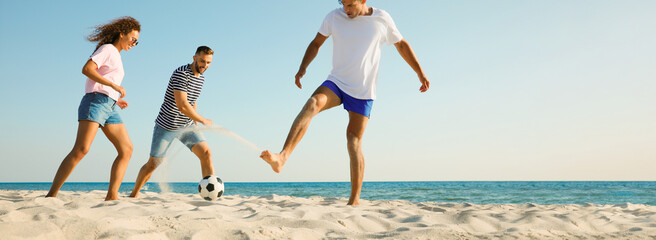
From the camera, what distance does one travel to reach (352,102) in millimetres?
3957

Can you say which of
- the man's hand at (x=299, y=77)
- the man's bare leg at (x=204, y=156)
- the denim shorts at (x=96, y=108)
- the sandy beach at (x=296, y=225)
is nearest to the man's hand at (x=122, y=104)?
the denim shorts at (x=96, y=108)

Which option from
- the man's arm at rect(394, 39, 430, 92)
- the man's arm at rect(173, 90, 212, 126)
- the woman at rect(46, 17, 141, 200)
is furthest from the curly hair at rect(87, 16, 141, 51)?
the man's arm at rect(394, 39, 430, 92)

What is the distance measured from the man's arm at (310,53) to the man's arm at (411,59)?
0.76 metres

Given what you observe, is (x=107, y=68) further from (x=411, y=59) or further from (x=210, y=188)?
(x=411, y=59)

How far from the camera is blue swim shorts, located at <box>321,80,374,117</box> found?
3807 mm

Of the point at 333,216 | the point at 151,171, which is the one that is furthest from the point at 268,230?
the point at 151,171

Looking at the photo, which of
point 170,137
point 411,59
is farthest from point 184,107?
point 411,59

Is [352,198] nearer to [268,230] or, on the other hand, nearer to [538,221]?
[538,221]

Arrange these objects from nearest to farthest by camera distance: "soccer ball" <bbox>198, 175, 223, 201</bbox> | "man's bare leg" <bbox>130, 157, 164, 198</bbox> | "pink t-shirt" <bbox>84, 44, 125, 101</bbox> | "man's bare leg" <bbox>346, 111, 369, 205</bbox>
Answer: "pink t-shirt" <bbox>84, 44, 125, 101</bbox>, "man's bare leg" <bbox>346, 111, 369, 205</bbox>, "soccer ball" <bbox>198, 175, 223, 201</bbox>, "man's bare leg" <bbox>130, 157, 164, 198</bbox>

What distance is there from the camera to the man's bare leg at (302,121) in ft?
9.59

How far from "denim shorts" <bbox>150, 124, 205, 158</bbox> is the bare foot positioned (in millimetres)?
1903

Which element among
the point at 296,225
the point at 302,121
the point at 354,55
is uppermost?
the point at 354,55

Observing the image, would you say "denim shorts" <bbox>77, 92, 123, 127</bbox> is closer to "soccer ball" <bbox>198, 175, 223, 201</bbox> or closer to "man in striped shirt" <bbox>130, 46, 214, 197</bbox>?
→ "man in striped shirt" <bbox>130, 46, 214, 197</bbox>

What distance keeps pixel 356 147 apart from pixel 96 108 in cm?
239
